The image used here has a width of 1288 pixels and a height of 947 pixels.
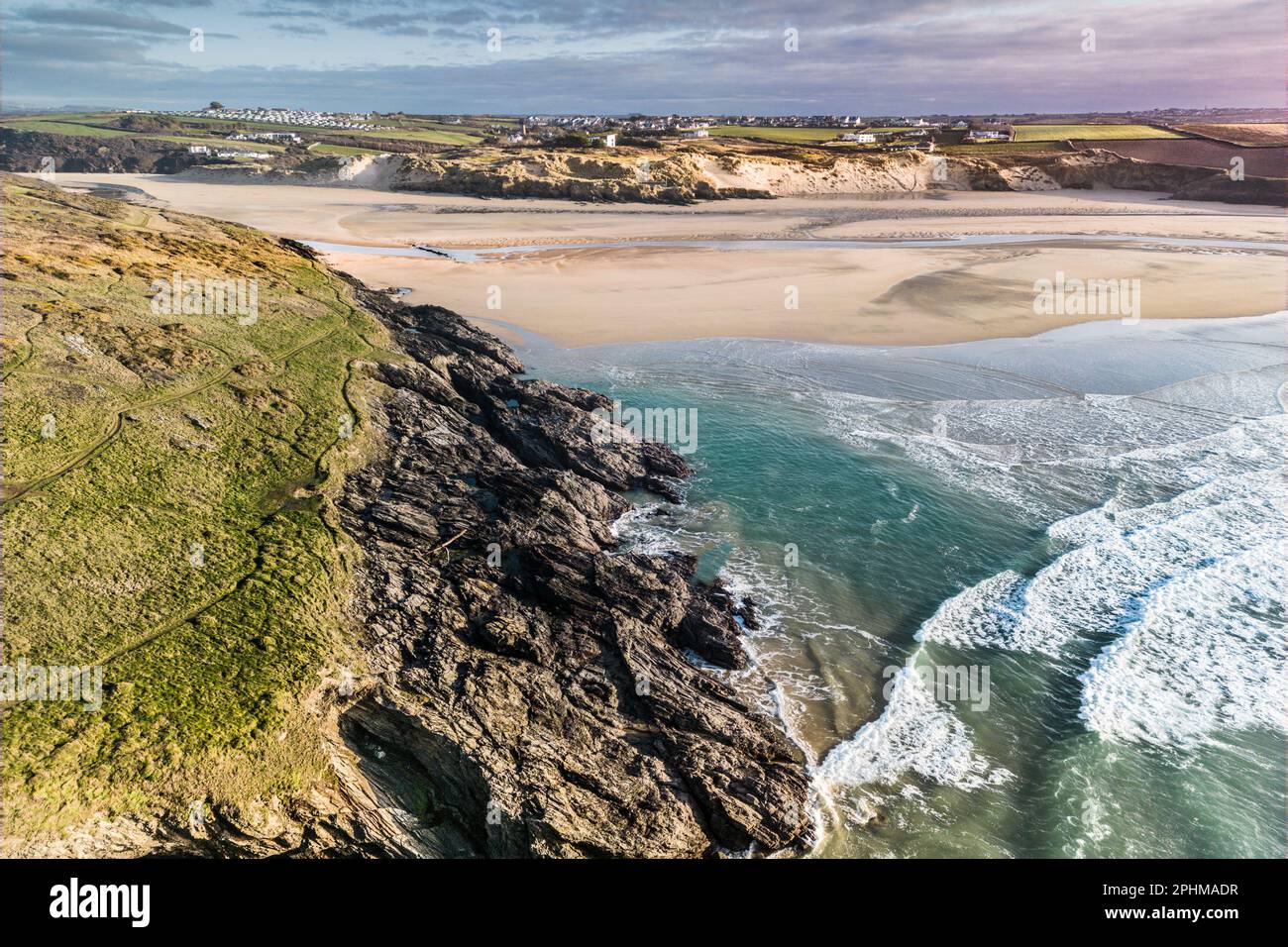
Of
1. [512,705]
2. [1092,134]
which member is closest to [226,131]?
[1092,134]

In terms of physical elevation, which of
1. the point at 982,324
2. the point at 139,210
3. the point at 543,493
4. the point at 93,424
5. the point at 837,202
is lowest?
the point at 543,493

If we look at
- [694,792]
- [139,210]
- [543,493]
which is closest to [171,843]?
[694,792]

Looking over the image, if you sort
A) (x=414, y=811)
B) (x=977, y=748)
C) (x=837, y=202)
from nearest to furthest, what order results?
(x=414, y=811) → (x=977, y=748) → (x=837, y=202)

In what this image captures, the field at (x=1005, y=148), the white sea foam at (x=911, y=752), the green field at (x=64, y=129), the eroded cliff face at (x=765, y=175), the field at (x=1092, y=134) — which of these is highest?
the green field at (x=64, y=129)

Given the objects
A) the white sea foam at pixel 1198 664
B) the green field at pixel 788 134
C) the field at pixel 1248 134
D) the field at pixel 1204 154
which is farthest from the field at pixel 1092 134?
the white sea foam at pixel 1198 664

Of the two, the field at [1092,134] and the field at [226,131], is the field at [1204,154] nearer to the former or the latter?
the field at [1092,134]

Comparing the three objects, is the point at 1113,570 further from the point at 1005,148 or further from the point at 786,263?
the point at 1005,148
